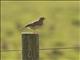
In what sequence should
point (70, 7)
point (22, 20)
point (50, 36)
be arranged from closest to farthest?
1. point (50, 36)
2. point (22, 20)
3. point (70, 7)

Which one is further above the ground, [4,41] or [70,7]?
[70,7]

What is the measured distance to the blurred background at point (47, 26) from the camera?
398 cm

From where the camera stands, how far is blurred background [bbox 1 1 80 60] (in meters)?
3.98

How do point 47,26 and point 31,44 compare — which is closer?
point 31,44

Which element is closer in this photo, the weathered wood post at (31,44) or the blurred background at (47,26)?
the weathered wood post at (31,44)

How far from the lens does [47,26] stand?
5.20m

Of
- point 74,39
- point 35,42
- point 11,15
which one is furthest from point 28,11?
point 35,42

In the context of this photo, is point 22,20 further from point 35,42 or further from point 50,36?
point 35,42

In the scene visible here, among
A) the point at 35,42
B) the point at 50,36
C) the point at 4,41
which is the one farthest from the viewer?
the point at 50,36

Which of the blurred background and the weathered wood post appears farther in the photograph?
the blurred background

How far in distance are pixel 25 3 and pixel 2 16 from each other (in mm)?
596

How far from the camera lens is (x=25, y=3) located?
5918mm

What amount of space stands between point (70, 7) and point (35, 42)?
365 cm

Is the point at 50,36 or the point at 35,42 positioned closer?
the point at 35,42
